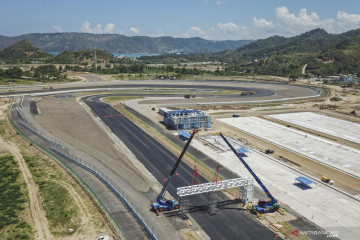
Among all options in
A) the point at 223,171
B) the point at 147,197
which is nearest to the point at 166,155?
the point at 223,171

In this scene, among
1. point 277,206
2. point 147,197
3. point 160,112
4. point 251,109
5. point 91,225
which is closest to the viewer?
point 91,225

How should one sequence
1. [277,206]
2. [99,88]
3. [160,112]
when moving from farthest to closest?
1. [99,88]
2. [160,112]
3. [277,206]

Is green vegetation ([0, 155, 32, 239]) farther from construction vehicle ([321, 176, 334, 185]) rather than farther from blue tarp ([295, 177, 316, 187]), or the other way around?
construction vehicle ([321, 176, 334, 185])

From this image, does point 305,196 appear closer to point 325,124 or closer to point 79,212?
point 79,212

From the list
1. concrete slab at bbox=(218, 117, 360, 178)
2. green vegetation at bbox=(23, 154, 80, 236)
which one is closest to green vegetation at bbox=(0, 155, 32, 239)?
green vegetation at bbox=(23, 154, 80, 236)

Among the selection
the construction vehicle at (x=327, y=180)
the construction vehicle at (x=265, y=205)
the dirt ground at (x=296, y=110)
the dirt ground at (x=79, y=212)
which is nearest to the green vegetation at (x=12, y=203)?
the dirt ground at (x=79, y=212)

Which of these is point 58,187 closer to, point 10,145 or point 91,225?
point 91,225

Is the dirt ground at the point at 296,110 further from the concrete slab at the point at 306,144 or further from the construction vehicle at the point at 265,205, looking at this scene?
the construction vehicle at the point at 265,205
